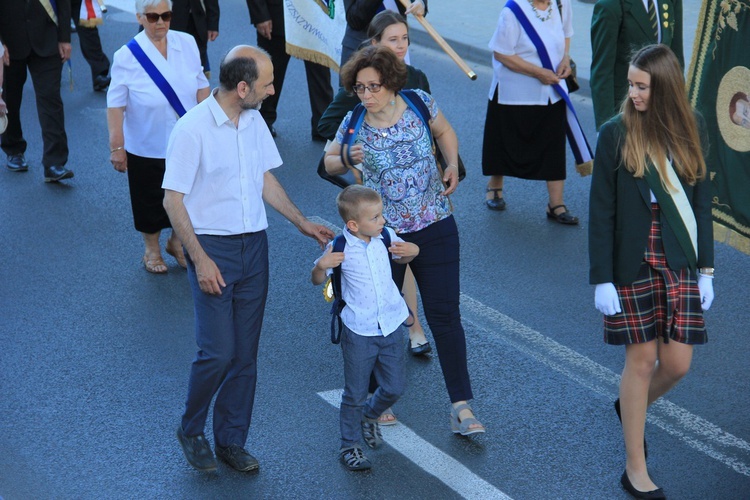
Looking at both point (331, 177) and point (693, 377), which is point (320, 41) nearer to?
point (331, 177)

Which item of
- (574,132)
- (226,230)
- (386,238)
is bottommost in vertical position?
(574,132)

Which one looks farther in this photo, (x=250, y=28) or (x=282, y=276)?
(x=250, y=28)

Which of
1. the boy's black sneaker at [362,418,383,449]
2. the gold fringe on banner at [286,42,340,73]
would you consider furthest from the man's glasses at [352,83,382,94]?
the gold fringe on banner at [286,42,340,73]

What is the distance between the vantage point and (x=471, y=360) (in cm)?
616

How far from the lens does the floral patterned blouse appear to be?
16.9 feet

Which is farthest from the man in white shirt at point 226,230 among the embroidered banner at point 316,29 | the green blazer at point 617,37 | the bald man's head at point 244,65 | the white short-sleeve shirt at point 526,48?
the embroidered banner at point 316,29

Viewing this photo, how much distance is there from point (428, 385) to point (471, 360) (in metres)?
0.39

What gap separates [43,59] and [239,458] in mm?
5172

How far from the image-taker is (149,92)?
6809 mm

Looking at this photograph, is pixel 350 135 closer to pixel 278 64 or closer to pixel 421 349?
pixel 421 349

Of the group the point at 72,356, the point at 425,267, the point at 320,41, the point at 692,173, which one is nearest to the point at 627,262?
the point at 692,173

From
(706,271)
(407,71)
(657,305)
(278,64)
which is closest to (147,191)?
(407,71)

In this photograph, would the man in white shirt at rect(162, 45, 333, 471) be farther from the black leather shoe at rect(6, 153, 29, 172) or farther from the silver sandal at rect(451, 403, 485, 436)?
the black leather shoe at rect(6, 153, 29, 172)

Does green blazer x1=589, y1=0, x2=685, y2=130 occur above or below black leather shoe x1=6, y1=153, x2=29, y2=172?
above
